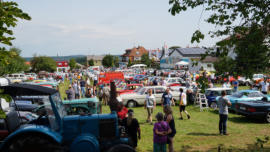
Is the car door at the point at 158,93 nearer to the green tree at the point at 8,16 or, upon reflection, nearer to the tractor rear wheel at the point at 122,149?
the tractor rear wheel at the point at 122,149

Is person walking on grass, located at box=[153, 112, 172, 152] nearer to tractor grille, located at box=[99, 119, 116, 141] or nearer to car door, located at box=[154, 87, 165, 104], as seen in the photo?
tractor grille, located at box=[99, 119, 116, 141]

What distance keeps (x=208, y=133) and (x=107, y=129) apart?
5625 millimetres

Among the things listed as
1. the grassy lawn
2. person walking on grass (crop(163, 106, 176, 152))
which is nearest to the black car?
the grassy lawn

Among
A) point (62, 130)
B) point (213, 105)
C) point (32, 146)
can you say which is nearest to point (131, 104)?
point (213, 105)

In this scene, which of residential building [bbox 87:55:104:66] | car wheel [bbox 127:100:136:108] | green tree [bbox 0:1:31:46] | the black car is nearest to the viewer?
green tree [bbox 0:1:31:46]

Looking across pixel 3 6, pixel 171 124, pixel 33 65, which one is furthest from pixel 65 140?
pixel 33 65

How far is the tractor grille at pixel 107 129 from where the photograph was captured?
6062 millimetres

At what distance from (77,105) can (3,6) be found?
340 inches

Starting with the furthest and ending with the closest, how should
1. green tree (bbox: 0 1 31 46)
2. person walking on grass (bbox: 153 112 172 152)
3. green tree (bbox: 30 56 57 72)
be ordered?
green tree (bbox: 30 56 57 72) → person walking on grass (bbox: 153 112 172 152) → green tree (bbox: 0 1 31 46)

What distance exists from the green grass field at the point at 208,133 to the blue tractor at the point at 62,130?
2.42 m

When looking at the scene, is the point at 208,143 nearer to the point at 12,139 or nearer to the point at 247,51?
the point at 247,51

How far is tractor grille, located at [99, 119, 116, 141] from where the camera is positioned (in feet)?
19.9

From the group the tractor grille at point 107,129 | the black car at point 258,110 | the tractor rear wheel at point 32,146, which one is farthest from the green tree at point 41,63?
the tractor rear wheel at point 32,146

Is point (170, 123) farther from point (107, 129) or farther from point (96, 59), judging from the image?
point (96, 59)
